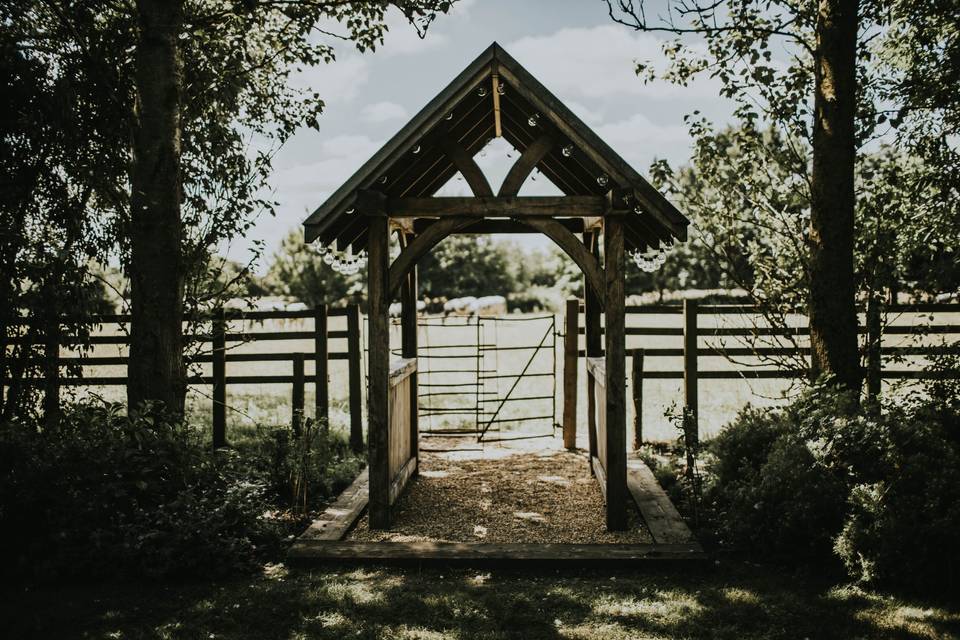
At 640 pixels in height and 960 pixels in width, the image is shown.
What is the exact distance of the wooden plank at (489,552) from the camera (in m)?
5.80

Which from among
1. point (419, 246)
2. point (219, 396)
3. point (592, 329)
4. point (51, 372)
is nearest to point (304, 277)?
point (219, 396)

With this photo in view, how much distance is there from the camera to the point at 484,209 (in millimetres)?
6512

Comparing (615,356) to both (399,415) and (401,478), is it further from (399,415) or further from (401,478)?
(401,478)

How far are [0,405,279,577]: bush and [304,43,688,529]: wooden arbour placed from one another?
4.98ft

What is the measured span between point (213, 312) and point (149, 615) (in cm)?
451

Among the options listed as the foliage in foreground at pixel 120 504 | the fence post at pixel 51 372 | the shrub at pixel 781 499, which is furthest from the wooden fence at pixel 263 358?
the shrub at pixel 781 499

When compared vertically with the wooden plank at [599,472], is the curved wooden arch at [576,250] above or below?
above

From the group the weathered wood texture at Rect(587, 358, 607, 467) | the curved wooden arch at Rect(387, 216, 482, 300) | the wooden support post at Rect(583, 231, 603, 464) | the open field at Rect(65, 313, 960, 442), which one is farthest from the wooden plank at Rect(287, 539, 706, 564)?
the wooden support post at Rect(583, 231, 603, 464)

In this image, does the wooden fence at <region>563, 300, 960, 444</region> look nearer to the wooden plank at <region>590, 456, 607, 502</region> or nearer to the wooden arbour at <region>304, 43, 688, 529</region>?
the wooden plank at <region>590, 456, 607, 502</region>

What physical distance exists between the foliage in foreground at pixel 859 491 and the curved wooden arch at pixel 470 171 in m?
3.59

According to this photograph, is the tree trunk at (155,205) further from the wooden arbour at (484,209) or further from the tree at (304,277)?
the tree at (304,277)

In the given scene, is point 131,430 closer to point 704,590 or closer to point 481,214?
point 481,214

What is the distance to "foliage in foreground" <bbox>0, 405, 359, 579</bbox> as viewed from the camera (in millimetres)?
5621

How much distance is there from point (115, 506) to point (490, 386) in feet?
47.0
